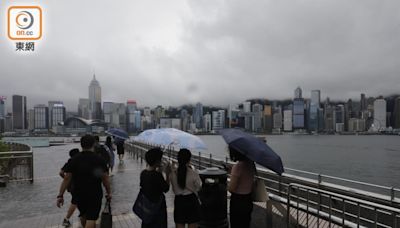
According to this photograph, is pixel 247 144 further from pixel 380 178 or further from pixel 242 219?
pixel 380 178

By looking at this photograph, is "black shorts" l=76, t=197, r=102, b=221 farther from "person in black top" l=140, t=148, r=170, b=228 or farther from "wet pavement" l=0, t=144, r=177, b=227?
"wet pavement" l=0, t=144, r=177, b=227

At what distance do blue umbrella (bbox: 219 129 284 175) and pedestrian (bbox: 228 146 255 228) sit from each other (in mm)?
330

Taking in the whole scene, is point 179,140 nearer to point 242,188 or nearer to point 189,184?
point 189,184

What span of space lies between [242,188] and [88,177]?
7.78ft

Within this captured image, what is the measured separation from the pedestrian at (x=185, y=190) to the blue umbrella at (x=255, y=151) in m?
0.79

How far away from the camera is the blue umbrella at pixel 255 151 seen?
409 cm

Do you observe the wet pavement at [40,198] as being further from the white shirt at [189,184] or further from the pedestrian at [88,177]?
the white shirt at [189,184]

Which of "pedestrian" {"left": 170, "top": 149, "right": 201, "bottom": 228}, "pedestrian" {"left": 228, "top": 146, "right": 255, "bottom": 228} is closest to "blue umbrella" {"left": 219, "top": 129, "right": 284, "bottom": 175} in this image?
"pedestrian" {"left": 228, "top": 146, "right": 255, "bottom": 228}

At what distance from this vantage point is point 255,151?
414 centimetres

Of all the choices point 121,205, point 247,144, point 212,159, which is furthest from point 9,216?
point 212,159

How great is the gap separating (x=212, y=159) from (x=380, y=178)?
1203 inches

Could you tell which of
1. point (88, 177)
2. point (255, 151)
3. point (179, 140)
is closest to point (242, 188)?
point (255, 151)

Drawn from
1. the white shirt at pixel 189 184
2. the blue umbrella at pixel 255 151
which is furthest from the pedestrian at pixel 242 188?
the white shirt at pixel 189 184

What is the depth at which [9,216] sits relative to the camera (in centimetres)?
738
